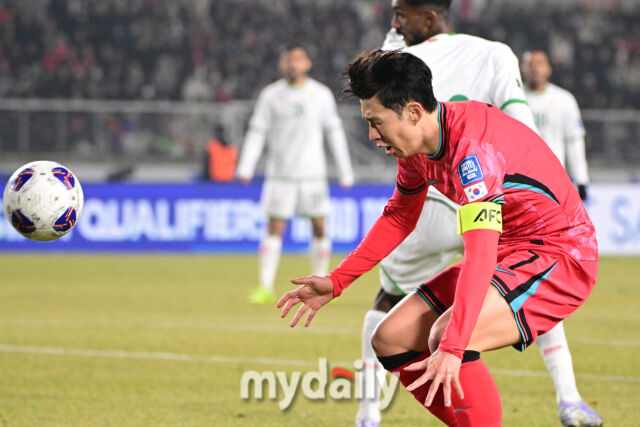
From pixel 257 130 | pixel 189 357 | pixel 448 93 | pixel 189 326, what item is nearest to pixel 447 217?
pixel 448 93

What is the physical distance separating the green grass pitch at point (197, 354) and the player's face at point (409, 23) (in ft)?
6.37

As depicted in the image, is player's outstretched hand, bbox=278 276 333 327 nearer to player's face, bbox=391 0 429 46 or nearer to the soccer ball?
the soccer ball

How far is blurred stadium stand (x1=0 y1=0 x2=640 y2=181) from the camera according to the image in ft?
58.2

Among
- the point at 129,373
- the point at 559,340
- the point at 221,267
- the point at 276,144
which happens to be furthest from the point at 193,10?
the point at 559,340

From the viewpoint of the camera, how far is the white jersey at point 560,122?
9.34 metres

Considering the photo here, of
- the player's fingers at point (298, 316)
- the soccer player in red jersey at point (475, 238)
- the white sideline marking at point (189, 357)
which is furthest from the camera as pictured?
the white sideline marking at point (189, 357)

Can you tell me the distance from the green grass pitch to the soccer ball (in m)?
0.95

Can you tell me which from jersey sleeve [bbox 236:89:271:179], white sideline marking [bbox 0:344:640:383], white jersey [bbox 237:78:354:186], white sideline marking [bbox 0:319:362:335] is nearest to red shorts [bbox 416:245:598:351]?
white sideline marking [bbox 0:344:640:383]

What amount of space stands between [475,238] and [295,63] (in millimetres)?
7254

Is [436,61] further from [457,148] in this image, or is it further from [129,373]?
[129,373]

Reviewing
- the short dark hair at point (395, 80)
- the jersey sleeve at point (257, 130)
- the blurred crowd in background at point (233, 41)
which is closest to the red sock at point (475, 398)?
the short dark hair at point (395, 80)

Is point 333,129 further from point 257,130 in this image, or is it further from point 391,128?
point 391,128

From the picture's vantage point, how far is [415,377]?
3.76 meters

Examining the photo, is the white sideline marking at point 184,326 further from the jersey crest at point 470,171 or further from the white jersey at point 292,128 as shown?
the jersey crest at point 470,171
